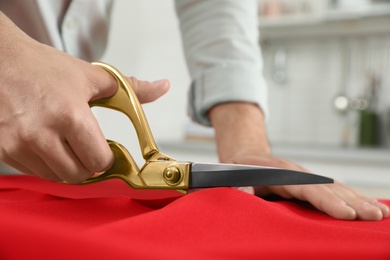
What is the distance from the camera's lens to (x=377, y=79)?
8.29 ft

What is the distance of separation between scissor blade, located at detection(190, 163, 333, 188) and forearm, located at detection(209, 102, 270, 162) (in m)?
0.26

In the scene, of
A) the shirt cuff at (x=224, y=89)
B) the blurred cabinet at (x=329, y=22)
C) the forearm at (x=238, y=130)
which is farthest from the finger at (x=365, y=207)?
the blurred cabinet at (x=329, y=22)

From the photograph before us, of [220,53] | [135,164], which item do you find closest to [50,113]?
[135,164]

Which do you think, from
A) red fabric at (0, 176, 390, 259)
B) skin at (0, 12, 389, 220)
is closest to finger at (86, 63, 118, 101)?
skin at (0, 12, 389, 220)

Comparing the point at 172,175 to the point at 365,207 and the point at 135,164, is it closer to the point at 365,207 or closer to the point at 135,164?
the point at 135,164

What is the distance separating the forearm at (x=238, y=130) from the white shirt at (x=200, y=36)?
16 mm

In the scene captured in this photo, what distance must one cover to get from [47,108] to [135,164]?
11 centimetres

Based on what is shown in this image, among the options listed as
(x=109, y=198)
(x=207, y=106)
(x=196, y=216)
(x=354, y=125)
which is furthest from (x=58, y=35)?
(x=354, y=125)

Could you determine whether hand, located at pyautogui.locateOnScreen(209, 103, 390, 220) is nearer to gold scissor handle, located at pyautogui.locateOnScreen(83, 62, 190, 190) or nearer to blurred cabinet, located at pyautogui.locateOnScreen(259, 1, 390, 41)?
gold scissor handle, located at pyautogui.locateOnScreen(83, 62, 190, 190)

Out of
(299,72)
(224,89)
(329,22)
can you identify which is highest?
(329,22)

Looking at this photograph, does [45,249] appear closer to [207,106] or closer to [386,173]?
[207,106]

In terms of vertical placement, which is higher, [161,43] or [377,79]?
[161,43]

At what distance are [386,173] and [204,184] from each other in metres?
1.67

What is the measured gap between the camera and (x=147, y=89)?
59cm
